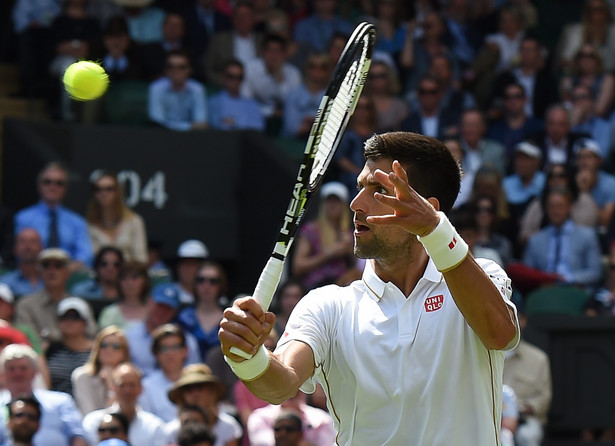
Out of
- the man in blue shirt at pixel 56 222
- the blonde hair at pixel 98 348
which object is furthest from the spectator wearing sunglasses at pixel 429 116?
the blonde hair at pixel 98 348

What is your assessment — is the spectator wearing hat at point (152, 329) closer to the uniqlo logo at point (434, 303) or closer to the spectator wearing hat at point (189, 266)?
→ the spectator wearing hat at point (189, 266)

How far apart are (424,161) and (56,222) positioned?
771 centimetres

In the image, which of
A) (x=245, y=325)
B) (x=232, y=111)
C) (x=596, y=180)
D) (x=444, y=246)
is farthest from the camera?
(x=232, y=111)

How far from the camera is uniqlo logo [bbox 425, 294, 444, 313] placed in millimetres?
4031

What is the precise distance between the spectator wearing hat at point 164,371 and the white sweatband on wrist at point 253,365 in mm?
5536

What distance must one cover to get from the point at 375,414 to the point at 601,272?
8.11m

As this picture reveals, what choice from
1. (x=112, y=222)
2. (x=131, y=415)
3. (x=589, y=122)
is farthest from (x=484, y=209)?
(x=131, y=415)

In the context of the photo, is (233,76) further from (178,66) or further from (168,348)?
(168,348)

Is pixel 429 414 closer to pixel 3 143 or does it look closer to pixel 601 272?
pixel 601 272

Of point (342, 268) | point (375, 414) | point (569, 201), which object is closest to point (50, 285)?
point (342, 268)

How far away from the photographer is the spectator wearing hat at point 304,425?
8.66 metres

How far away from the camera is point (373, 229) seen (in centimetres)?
400

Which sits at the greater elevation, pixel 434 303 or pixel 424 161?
pixel 424 161

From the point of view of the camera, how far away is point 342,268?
11.2m
